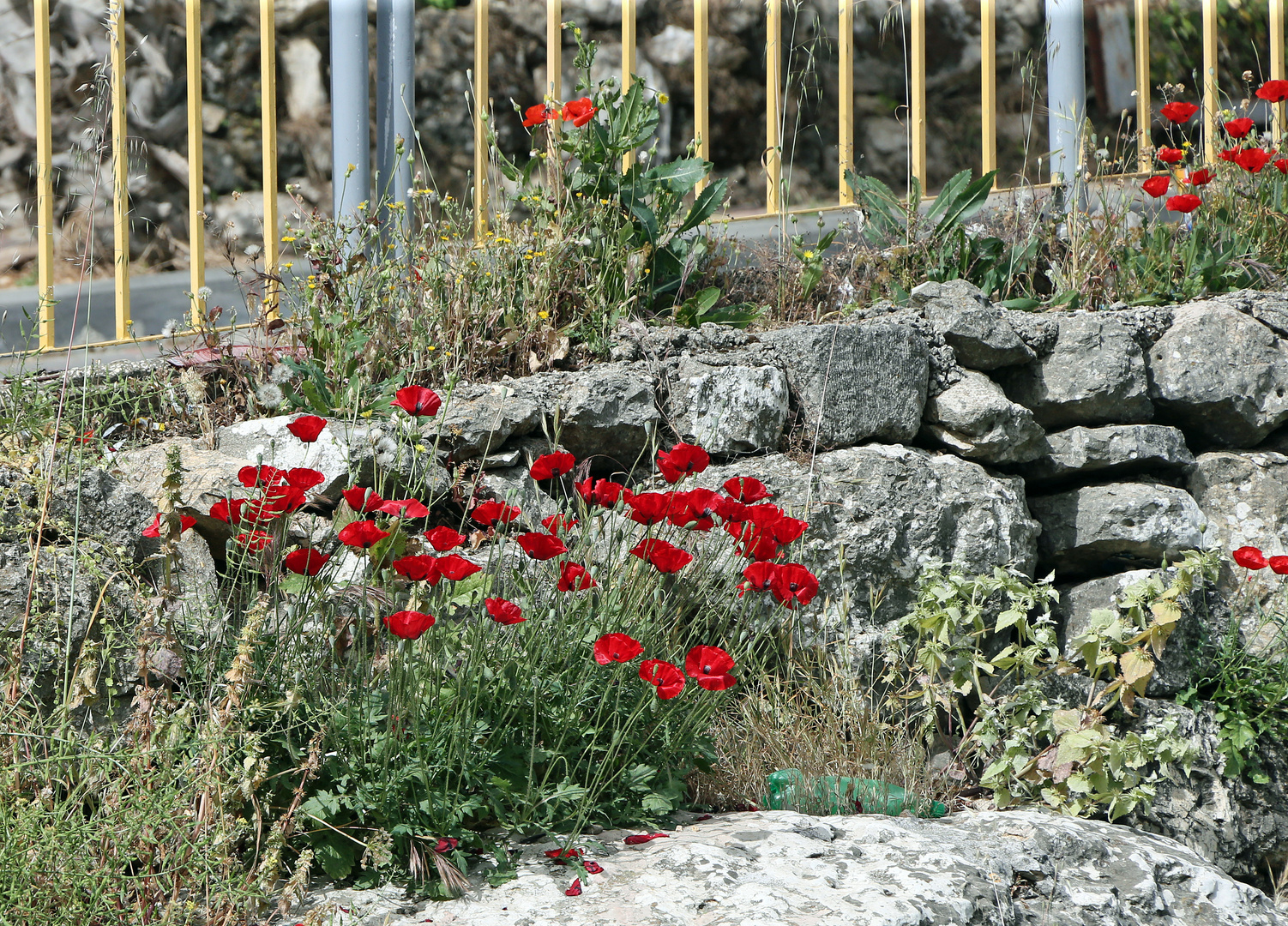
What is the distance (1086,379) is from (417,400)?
2.34m

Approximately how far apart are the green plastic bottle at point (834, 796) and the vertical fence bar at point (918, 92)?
8.31 ft

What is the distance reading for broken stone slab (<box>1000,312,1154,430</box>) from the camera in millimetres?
3492

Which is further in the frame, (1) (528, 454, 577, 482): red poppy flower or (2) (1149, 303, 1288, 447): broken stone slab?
(2) (1149, 303, 1288, 447): broken stone slab

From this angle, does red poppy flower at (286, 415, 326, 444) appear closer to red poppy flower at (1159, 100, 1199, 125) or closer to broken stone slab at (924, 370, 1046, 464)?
broken stone slab at (924, 370, 1046, 464)

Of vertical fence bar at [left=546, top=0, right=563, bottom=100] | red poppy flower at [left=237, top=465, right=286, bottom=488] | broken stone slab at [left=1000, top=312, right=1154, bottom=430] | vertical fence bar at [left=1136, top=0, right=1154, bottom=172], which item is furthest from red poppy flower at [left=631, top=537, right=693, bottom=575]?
vertical fence bar at [left=1136, top=0, right=1154, bottom=172]

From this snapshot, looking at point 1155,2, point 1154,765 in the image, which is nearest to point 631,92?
point 1154,765

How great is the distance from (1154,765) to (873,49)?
5.85m

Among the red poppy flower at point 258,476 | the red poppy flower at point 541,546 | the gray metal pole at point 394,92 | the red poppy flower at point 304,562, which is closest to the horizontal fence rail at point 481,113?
the gray metal pole at point 394,92

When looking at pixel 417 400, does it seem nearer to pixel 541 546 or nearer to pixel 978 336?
pixel 541 546

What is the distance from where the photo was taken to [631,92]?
3.71 m

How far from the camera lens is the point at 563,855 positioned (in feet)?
6.68

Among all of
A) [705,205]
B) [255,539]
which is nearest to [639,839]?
[255,539]

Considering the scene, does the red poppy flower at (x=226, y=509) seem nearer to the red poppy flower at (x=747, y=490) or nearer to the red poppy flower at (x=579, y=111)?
the red poppy flower at (x=747, y=490)

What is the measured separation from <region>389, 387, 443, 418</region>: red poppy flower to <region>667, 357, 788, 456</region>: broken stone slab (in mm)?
1212
